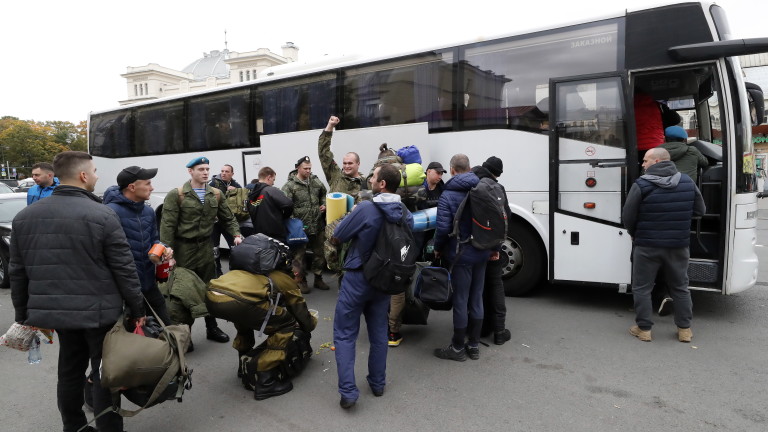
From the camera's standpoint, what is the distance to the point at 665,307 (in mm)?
5266

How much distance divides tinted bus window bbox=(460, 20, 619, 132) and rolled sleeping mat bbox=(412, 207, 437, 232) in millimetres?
2073

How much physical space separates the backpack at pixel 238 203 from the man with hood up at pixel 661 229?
472cm

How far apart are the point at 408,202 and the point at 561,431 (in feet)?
7.95

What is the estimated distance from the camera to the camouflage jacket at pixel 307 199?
6488 mm

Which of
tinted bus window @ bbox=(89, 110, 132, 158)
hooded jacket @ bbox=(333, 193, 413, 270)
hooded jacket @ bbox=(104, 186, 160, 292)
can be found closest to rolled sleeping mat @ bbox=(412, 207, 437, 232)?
hooded jacket @ bbox=(333, 193, 413, 270)

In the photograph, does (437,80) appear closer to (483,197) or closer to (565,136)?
(565,136)

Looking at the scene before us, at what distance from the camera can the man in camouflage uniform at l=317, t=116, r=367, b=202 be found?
18.8 ft

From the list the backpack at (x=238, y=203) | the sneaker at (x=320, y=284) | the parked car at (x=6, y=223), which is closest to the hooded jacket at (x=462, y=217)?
the sneaker at (x=320, y=284)

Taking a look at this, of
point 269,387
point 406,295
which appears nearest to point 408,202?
point 406,295

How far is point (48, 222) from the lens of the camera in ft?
8.40

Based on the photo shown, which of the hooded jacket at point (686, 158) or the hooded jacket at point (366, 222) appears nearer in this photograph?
the hooded jacket at point (366, 222)

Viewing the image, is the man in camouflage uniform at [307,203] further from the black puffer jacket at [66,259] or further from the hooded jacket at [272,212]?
the black puffer jacket at [66,259]

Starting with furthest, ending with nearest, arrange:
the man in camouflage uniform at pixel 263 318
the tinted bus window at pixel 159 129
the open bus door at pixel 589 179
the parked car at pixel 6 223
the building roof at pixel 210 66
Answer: the building roof at pixel 210 66, the tinted bus window at pixel 159 129, the parked car at pixel 6 223, the open bus door at pixel 589 179, the man in camouflage uniform at pixel 263 318

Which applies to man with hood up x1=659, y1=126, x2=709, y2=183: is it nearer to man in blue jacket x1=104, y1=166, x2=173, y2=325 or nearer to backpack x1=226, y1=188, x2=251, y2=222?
man in blue jacket x1=104, y1=166, x2=173, y2=325
